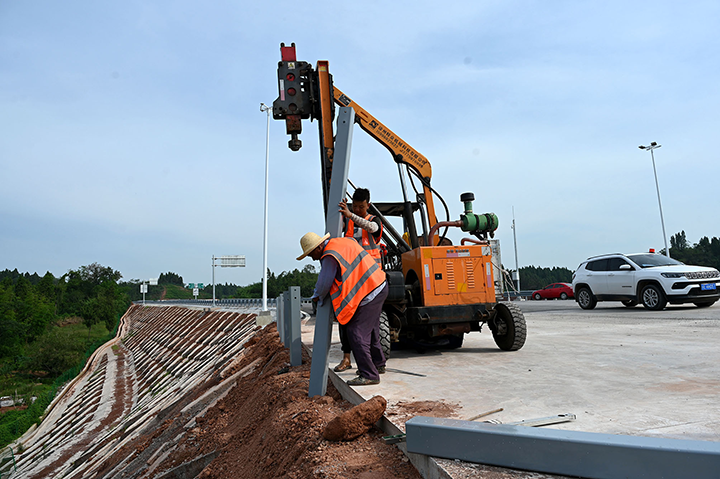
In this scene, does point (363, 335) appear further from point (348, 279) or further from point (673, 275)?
point (673, 275)

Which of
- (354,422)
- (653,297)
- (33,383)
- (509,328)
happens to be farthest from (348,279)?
(33,383)

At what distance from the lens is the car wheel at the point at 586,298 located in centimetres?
1594

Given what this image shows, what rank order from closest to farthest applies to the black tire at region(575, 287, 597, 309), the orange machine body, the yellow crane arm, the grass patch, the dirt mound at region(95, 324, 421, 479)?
1. the dirt mound at region(95, 324, 421, 479)
2. the orange machine body
3. the yellow crane arm
4. the black tire at region(575, 287, 597, 309)
5. the grass patch

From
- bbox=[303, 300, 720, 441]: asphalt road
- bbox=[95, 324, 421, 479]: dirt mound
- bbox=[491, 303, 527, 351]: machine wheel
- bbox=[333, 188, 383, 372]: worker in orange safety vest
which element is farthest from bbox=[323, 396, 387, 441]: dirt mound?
bbox=[491, 303, 527, 351]: machine wheel

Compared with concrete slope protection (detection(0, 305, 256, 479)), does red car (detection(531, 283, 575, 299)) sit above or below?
above

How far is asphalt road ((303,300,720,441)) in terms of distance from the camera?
10.4ft

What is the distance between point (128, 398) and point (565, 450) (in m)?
16.7

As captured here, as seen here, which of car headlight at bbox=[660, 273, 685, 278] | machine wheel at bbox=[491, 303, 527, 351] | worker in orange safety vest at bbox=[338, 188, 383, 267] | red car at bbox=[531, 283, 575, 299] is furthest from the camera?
red car at bbox=[531, 283, 575, 299]

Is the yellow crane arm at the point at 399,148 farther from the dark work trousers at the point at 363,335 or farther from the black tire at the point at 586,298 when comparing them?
the black tire at the point at 586,298

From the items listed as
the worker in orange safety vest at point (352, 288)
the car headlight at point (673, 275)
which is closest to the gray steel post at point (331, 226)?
the worker in orange safety vest at point (352, 288)

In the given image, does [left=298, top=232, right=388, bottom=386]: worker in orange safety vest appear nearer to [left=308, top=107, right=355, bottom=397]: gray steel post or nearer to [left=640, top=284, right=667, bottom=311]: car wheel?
[left=308, top=107, right=355, bottom=397]: gray steel post

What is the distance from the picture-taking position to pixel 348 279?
4.30 metres

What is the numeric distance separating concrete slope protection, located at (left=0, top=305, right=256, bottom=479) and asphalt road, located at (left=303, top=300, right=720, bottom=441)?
472 centimetres

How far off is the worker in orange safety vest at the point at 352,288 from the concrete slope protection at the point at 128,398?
4.79 meters
